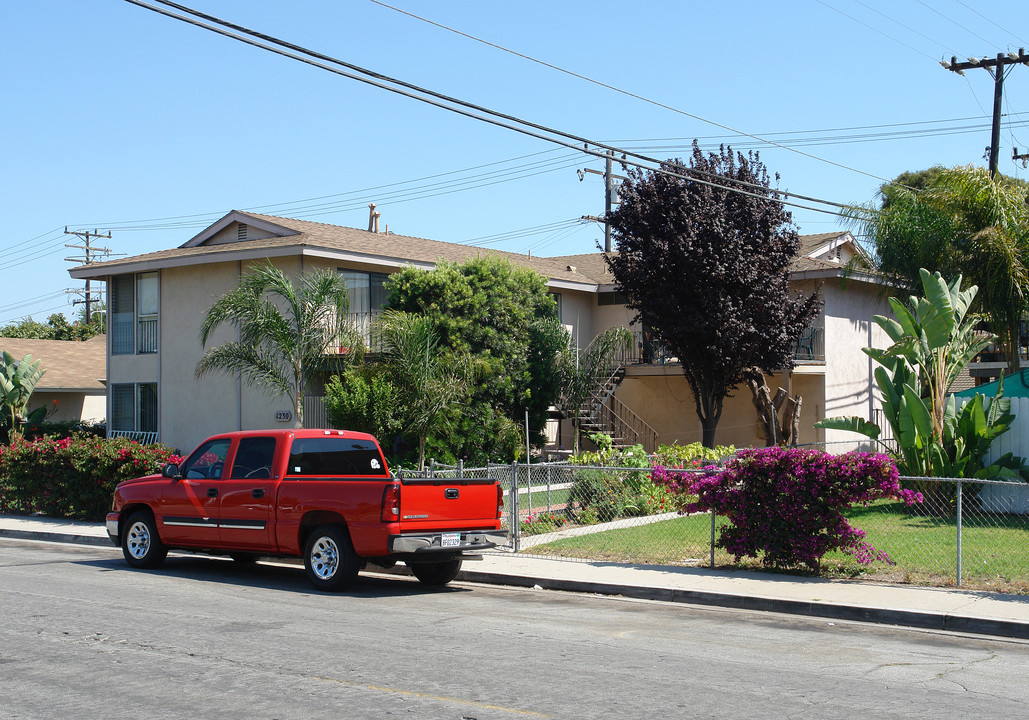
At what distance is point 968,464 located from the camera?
17.0 m

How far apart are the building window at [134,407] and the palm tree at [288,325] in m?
6.82

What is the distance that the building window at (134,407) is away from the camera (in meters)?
27.8

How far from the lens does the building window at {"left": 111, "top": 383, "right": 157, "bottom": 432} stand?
27766 millimetres

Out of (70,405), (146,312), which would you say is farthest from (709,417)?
(70,405)

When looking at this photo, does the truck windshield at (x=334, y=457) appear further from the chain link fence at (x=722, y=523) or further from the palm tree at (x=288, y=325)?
the palm tree at (x=288, y=325)

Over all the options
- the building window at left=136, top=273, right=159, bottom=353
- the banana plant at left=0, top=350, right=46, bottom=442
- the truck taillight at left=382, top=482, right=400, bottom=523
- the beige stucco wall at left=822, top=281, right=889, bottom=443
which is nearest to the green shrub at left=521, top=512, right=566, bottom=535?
the truck taillight at left=382, top=482, right=400, bottom=523

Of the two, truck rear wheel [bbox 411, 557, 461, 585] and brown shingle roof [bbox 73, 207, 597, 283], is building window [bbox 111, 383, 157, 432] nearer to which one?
brown shingle roof [bbox 73, 207, 597, 283]

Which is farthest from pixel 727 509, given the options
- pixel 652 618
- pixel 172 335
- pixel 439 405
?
pixel 172 335

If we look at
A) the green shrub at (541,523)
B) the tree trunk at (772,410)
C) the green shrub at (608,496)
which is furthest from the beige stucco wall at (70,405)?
the green shrub at (541,523)

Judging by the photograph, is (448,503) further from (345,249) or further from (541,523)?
(345,249)

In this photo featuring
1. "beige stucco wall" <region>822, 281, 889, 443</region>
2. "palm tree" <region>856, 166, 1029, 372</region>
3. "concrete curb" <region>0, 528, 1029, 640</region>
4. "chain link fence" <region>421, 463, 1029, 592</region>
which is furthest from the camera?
"beige stucco wall" <region>822, 281, 889, 443</region>

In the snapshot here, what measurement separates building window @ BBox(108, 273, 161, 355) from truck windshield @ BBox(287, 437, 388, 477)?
53.4 feet

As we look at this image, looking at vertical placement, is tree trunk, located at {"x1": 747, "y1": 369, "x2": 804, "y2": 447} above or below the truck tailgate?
above

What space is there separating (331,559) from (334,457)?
5.44 ft
